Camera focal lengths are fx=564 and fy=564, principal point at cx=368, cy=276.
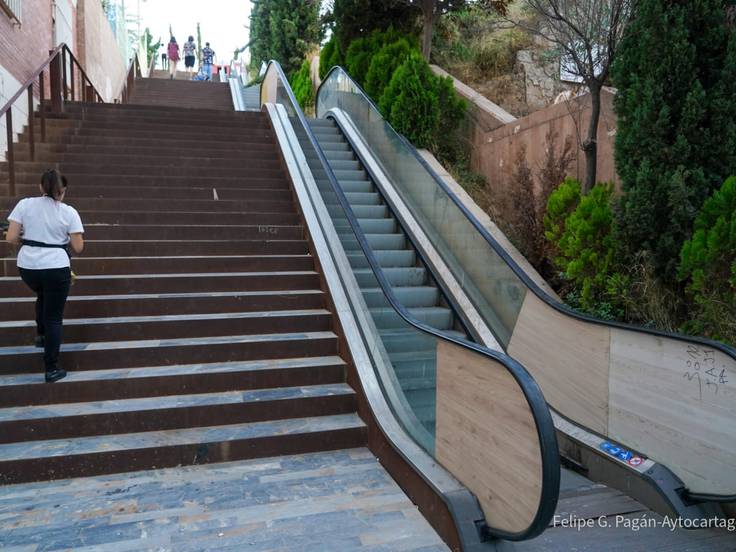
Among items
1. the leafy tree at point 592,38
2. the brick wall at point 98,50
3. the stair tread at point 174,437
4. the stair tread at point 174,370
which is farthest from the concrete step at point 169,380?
the brick wall at point 98,50

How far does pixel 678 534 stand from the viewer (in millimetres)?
3016

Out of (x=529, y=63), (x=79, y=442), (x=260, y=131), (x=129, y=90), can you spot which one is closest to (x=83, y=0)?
(x=129, y=90)

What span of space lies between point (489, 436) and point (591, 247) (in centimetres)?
303

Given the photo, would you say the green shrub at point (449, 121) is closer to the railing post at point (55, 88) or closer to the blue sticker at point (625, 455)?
the railing post at point (55, 88)

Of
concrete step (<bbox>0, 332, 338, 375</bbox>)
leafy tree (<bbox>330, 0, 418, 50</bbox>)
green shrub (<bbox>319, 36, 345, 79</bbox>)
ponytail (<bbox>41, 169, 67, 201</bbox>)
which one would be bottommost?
concrete step (<bbox>0, 332, 338, 375</bbox>)

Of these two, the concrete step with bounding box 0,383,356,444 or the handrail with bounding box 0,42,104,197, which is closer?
the concrete step with bounding box 0,383,356,444

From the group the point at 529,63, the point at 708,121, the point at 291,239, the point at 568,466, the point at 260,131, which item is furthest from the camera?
the point at 529,63

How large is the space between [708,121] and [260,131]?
661 cm

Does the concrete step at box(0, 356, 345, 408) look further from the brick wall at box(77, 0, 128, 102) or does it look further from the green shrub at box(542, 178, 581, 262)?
the brick wall at box(77, 0, 128, 102)

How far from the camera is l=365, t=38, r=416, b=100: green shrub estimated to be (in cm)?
974

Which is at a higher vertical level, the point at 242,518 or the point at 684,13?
the point at 684,13

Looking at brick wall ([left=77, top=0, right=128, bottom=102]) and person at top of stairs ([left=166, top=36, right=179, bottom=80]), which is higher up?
person at top of stairs ([left=166, top=36, right=179, bottom=80])

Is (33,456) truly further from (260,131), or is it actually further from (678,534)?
(260,131)

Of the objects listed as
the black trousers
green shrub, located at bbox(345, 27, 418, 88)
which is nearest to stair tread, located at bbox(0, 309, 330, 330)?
the black trousers
